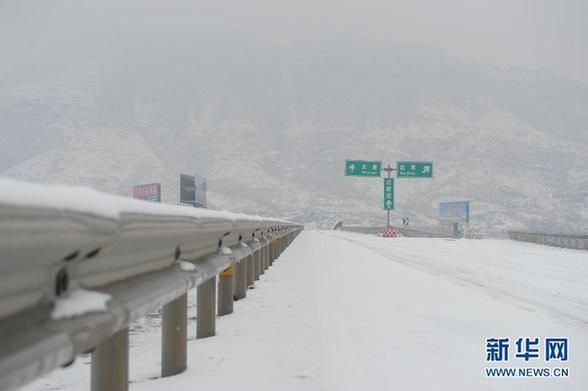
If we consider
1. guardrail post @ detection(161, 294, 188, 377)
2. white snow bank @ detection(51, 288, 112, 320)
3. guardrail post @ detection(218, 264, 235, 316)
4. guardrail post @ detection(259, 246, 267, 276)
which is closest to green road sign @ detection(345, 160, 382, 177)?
guardrail post @ detection(259, 246, 267, 276)

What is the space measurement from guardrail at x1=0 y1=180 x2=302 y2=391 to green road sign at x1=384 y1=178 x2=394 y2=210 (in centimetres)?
5713

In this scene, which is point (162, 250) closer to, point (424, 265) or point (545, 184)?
point (424, 265)

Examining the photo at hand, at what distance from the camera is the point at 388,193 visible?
197 ft

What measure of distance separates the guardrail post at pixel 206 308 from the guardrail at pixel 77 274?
153cm

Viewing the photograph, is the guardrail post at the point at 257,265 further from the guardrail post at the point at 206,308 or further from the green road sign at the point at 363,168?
the green road sign at the point at 363,168

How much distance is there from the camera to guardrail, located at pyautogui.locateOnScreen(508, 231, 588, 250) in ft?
91.7

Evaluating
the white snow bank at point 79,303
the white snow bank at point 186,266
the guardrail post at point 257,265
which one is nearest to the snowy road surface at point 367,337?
the guardrail post at point 257,265

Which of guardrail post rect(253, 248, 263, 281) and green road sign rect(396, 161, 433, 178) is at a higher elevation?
green road sign rect(396, 161, 433, 178)

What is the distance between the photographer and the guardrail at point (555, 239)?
91.7ft

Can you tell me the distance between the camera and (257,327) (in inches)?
223

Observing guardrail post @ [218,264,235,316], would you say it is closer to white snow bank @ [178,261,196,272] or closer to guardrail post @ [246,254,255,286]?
guardrail post @ [246,254,255,286]

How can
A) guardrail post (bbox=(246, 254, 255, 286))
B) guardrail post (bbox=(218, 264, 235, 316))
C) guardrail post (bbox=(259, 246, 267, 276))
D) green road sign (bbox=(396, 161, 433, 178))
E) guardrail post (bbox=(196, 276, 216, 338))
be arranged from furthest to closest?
green road sign (bbox=(396, 161, 433, 178)) → guardrail post (bbox=(259, 246, 267, 276)) → guardrail post (bbox=(246, 254, 255, 286)) → guardrail post (bbox=(218, 264, 235, 316)) → guardrail post (bbox=(196, 276, 216, 338))

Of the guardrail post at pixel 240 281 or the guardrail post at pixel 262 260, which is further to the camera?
the guardrail post at pixel 262 260

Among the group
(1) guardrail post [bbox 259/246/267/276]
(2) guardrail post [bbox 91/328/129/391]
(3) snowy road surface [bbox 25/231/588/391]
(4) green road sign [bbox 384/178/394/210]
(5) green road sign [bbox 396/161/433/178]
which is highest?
(5) green road sign [bbox 396/161/433/178]
